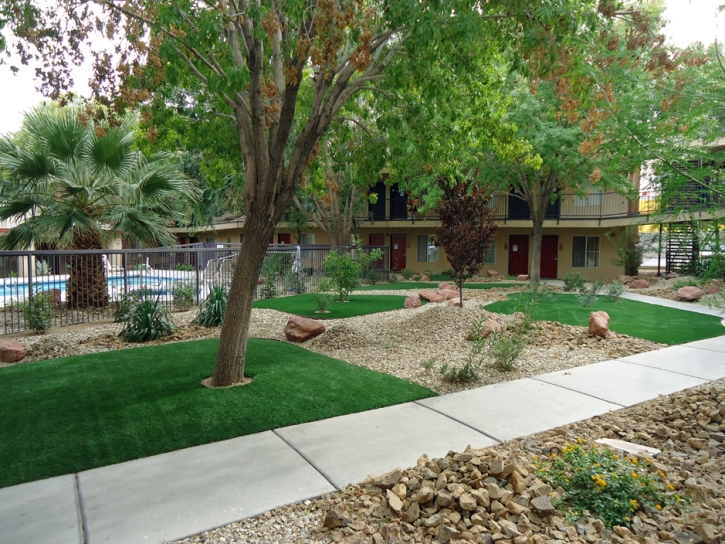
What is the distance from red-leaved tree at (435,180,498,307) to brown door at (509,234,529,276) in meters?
17.0

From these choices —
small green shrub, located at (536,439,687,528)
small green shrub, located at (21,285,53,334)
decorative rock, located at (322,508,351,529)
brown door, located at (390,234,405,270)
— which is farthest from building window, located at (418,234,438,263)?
decorative rock, located at (322,508,351,529)

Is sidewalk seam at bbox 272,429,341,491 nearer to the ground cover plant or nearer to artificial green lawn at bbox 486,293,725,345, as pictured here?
the ground cover plant

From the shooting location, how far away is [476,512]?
10.7 ft

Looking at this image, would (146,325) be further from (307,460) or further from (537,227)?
(537,227)

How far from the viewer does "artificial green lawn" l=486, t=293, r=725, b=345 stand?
33.4ft

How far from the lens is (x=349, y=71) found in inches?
257

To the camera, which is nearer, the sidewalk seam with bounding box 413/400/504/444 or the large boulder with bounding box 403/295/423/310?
the sidewalk seam with bounding box 413/400/504/444

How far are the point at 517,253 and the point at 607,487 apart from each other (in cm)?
2598

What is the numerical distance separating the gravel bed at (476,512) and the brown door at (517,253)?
24.7 m

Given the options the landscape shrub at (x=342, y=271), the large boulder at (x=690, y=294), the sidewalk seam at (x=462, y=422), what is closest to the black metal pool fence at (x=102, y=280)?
the landscape shrub at (x=342, y=271)

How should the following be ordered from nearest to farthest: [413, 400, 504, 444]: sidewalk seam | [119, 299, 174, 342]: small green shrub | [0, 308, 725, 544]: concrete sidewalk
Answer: [0, 308, 725, 544]: concrete sidewalk < [413, 400, 504, 444]: sidewalk seam < [119, 299, 174, 342]: small green shrub

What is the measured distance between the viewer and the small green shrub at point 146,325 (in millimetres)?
9344

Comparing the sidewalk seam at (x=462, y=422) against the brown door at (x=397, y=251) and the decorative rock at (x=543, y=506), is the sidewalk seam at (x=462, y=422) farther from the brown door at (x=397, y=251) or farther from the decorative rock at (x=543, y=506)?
the brown door at (x=397, y=251)

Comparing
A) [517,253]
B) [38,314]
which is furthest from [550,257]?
[38,314]
